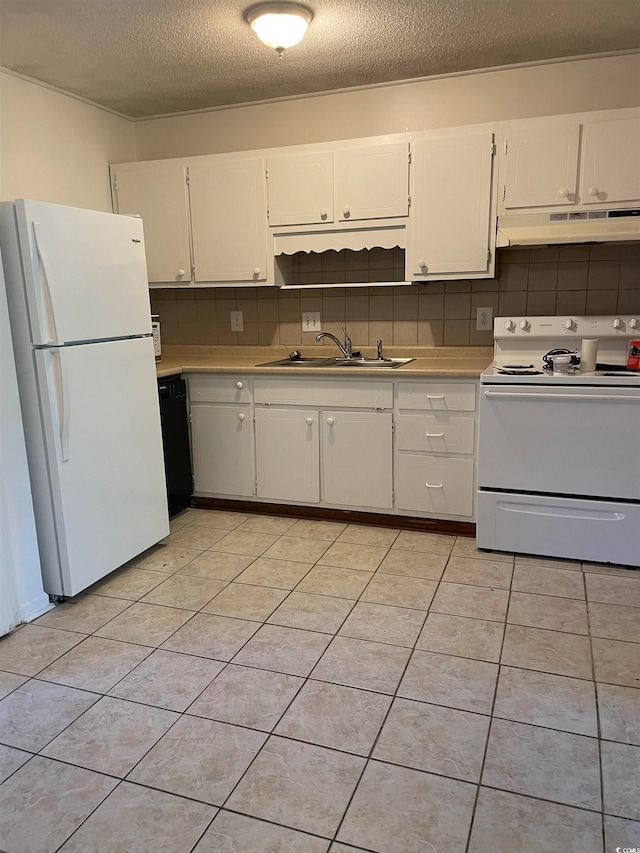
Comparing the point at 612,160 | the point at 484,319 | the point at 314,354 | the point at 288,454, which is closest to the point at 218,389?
the point at 288,454

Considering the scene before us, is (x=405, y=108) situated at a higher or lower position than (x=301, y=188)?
higher

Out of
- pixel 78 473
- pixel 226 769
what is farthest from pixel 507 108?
pixel 226 769

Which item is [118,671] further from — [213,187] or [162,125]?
[162,125]

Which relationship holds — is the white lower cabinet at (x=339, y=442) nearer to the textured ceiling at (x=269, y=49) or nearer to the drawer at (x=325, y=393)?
the drawer at (x=325, y=393)

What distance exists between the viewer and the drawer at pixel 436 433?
3037 mm

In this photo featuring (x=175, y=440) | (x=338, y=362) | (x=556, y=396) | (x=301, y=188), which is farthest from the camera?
(x=338, y=362)

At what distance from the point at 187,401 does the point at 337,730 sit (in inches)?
86.3

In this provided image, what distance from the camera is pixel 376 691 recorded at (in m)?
1.95

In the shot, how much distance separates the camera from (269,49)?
114 inches

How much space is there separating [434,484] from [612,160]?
1728 mm

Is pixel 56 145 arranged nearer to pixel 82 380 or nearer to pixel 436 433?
pixel 82 380

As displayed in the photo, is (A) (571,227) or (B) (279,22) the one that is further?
(A) (571,227)

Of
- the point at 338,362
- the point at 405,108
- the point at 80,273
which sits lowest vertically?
the point at 338,362

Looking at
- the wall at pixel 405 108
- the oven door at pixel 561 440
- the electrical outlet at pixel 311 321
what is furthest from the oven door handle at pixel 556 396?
the wall at pixel 405 108
